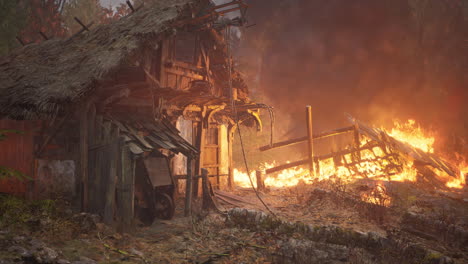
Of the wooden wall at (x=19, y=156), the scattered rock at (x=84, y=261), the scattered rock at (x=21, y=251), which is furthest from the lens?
the wooden wall at (x=19, y=156)

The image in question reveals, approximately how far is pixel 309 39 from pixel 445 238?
27023 mm

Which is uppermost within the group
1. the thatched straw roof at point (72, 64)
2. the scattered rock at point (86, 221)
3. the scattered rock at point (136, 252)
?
the thatched straw roof at point (72, 64)

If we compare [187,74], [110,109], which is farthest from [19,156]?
[187,74]

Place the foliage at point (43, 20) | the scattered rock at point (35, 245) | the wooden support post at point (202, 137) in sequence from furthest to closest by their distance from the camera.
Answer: the foliage at point (43, 20) → the wooden support post at point (202, 137) → the scattered rock at point (35, 245)

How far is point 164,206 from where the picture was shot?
10102 millimetres

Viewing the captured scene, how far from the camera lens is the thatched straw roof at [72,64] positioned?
27.3 ft

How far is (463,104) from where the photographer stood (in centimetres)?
2352

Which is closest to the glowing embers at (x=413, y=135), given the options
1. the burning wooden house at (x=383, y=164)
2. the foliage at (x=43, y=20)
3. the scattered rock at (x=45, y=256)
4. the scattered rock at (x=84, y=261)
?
the burning wooden house at (x=383, y=164)

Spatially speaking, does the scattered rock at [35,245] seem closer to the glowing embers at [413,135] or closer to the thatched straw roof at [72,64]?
the thatched straw roof at [72,64]

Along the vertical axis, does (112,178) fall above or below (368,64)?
below

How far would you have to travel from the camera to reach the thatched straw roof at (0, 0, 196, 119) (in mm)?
8336

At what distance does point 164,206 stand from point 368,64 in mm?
24564

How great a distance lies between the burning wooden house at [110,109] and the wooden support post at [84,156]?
3cm

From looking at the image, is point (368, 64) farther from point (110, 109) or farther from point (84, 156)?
point (84, 156)
